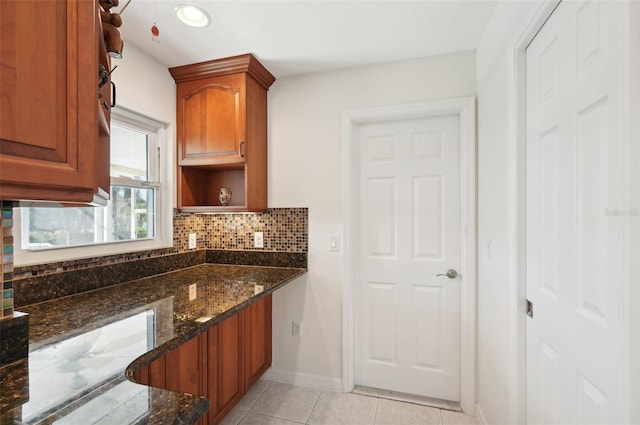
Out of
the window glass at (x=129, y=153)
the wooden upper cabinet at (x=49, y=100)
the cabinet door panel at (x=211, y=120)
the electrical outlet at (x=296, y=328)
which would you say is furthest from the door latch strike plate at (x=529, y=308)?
the window glass at (x=129, y=153)

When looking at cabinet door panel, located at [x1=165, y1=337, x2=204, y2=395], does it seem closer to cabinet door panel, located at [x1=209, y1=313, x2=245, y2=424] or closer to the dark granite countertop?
cabinet door panel, located at [x1=209, y1=313, x2=245, y2=424]

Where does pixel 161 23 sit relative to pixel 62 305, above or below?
above

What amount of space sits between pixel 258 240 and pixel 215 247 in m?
0.42

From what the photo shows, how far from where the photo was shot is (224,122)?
2164 mm

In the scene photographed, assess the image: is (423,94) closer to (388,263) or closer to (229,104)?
(388,263)

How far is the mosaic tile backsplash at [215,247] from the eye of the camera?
5.81 ft

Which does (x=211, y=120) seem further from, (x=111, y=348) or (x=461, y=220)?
(x=461, y=220)

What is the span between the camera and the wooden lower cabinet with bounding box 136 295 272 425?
143 centimetres

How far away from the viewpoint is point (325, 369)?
2281mm

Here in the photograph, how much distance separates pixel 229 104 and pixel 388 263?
5.34 ft

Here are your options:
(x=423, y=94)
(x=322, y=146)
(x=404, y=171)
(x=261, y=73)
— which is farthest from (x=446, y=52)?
(x=261, y=73)

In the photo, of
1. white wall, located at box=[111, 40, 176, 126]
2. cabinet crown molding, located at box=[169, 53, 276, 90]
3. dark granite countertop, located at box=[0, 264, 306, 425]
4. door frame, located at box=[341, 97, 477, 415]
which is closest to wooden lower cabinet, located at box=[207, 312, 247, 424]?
dark granite countertop, located at box=[0, 264, 306, 425]

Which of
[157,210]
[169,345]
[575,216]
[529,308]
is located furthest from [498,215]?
[157,210]

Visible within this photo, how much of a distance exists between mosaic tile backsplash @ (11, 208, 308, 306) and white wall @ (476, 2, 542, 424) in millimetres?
1227
